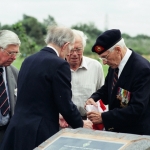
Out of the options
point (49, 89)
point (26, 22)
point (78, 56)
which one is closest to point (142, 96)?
point (49, 89)

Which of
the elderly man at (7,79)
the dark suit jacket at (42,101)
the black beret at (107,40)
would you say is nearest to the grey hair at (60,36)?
the dark suit jacket at (42,101)

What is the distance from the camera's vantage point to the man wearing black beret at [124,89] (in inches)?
175

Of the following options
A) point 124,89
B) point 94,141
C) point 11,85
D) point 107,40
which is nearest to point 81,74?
point 11,85

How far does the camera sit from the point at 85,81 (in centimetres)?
580

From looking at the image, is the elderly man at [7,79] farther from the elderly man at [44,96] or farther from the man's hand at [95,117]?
the man's hand at [95,117]

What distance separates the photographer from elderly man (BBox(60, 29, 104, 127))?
573 centimetres

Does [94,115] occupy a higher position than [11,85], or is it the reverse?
[11,85]

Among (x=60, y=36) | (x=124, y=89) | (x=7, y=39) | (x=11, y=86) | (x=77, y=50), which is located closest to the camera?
(x=60, y=36)

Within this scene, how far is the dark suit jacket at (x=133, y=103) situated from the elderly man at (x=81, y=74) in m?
0.99

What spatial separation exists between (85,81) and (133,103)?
1402mm

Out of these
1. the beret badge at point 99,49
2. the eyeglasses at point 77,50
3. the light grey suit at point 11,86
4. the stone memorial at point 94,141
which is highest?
the beret badge at point 99,49

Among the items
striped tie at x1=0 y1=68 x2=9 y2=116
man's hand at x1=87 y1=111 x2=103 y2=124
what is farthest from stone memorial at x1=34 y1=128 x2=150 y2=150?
striped tie at x1=0 y1=68 x2=9 y2=116

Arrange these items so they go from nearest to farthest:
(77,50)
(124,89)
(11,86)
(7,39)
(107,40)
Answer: (124,89), (107,40), (7,39), (11,86), (77,50)

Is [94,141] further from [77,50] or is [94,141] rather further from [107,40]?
[77,50]
